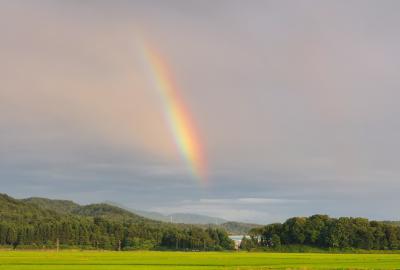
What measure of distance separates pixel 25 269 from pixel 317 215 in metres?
133

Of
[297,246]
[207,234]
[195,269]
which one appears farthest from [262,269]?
[207,234]

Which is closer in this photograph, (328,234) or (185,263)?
(185,263)

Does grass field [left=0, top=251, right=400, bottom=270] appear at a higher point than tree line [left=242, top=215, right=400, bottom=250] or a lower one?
lower

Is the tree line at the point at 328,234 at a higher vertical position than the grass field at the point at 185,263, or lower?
higher

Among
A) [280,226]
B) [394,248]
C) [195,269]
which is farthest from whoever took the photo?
[280,226]

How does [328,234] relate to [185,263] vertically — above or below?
above

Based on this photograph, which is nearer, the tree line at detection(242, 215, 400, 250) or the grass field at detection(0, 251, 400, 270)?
the grass field at detection(0, 251, 400, 270)

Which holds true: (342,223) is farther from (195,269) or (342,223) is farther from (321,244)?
(195,269)

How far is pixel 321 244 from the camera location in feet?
545

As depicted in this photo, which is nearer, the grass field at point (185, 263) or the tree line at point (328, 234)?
the grass field at point (185, 263)

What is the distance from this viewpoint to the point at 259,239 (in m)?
179

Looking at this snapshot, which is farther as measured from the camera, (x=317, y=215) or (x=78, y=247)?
(x=78, y=247)

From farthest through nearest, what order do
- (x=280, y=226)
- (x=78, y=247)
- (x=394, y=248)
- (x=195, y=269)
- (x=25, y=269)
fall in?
(x=78, y=247), (x=280, y=226), (x=394, y=248), (x=195, y=269), (x=25, y=269)

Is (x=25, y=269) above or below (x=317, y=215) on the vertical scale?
below
